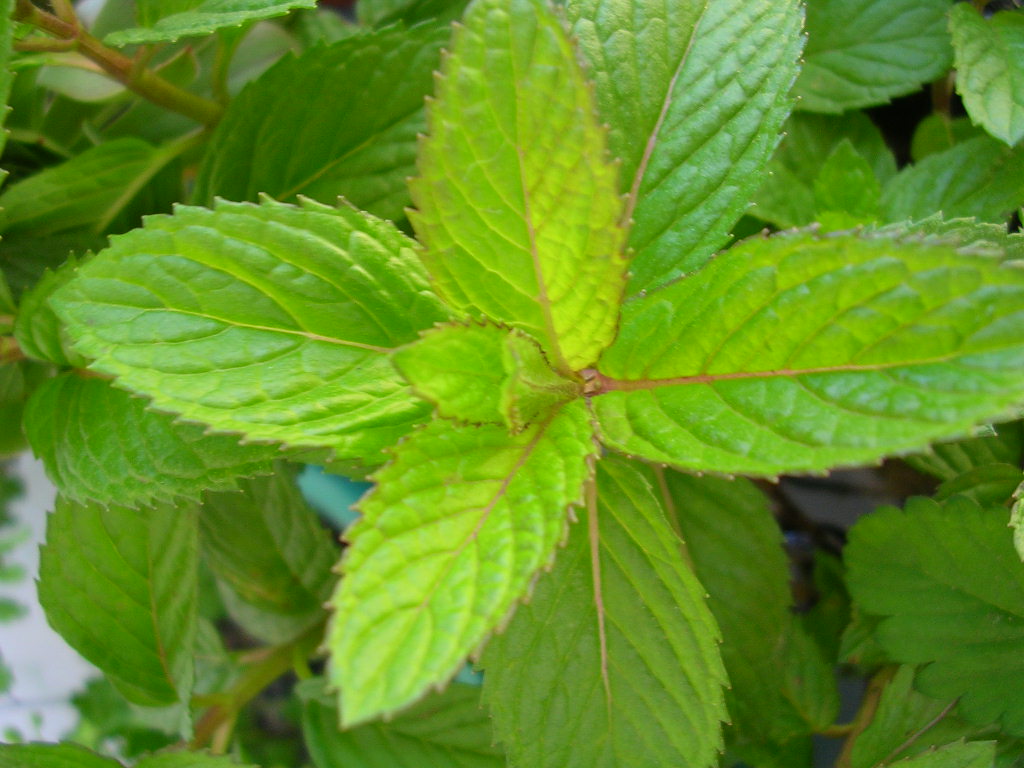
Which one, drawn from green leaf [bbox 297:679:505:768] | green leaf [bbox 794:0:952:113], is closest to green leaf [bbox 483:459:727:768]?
green leaf [bbox 297:679:505:768]

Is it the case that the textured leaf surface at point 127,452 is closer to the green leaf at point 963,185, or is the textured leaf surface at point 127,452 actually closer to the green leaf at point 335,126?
the green leaf at point 335,126

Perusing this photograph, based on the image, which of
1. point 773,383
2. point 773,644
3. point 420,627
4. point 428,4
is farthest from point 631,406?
point 428,4

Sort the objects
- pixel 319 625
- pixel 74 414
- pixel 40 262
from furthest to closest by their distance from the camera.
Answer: pixel 319 625, pixel 40 262, pixel 74 414

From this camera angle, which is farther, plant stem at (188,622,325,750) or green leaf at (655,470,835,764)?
plant stem at (188,622,325,750)

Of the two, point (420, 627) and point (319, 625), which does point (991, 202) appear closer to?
point (420, 627)

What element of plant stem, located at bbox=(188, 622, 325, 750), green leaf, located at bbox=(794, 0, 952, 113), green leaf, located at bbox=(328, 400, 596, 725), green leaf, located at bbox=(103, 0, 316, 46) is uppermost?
green leaf, located at bbox=(103, 0, 316, 46)

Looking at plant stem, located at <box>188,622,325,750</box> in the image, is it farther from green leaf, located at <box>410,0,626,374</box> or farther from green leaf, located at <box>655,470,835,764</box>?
green leaf, located at <box>410,0,626,374</box>

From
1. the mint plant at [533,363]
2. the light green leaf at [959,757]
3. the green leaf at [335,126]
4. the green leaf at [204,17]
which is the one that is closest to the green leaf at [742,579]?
the mint plant at [533,363]
